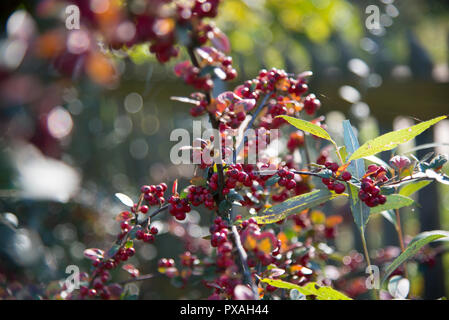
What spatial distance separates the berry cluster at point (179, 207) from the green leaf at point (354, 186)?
0.79 feet

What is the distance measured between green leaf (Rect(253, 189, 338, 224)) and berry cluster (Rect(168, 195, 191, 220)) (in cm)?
11

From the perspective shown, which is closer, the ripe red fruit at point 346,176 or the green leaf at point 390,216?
the ripe red fruit at point 346,176

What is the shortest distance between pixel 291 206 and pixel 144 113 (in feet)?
5.34

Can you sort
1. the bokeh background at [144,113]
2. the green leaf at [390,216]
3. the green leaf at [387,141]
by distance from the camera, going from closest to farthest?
the bokeh background at [144,113] → the green leaf at [387,141] → the green leaf at [390,216]

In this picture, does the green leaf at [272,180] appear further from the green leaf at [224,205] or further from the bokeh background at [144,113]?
the bokeh background at [144,113]

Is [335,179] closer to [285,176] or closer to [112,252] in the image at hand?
[285,176]

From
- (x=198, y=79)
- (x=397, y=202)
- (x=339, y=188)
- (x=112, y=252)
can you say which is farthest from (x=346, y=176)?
(x=112, y=252)

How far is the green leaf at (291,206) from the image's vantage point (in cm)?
59

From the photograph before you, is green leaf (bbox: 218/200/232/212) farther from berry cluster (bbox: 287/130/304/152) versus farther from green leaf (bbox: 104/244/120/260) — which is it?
berry cluster (bbox: 287/130/304/152)

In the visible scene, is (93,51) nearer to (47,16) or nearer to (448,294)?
(47,16)

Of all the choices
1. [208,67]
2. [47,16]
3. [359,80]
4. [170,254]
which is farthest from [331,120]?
[47,16]

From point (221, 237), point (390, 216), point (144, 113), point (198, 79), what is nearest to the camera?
point (221, 237)

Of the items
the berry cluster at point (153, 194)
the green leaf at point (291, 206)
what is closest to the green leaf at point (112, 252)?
the berry cluster at point (153, 194)

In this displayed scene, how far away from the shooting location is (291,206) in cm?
60
